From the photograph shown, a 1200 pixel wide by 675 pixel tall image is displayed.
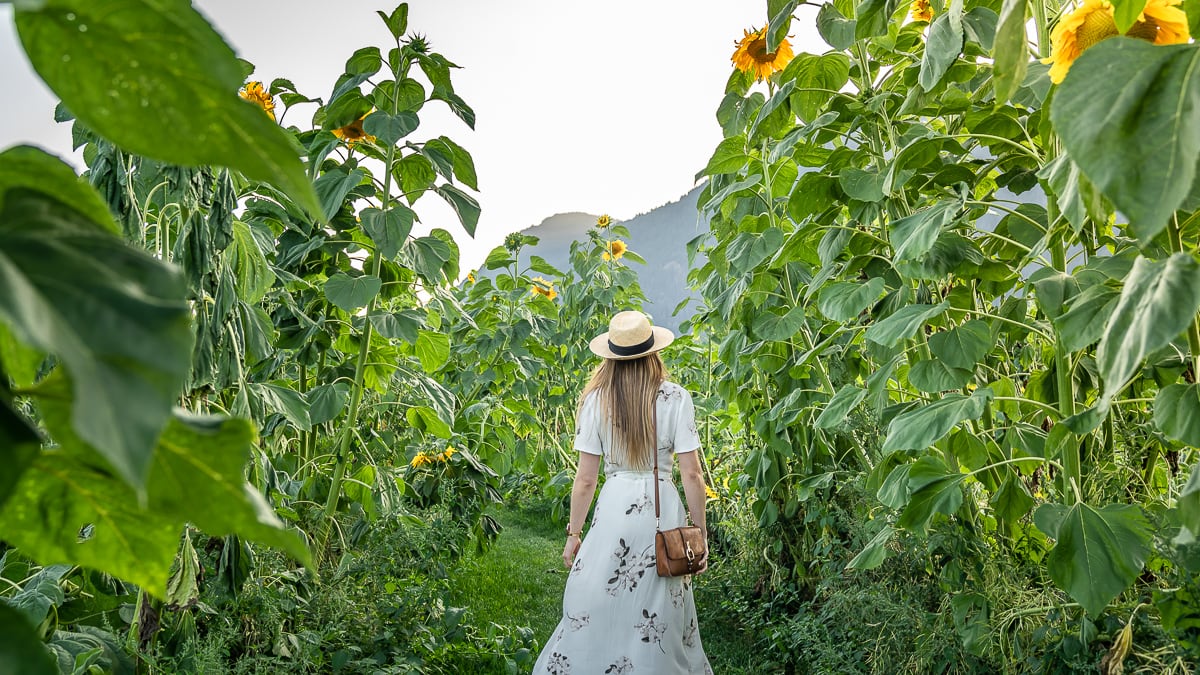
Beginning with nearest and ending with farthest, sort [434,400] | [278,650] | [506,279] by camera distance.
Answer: [278,650]
[434,400]
[506,279]

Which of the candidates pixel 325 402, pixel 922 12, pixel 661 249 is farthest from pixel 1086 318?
pixel 661 249

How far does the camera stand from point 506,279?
20.1ft

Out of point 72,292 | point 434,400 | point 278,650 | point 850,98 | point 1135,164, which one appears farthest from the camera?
point 434,400

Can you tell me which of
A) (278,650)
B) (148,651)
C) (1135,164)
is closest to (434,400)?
(278,650)

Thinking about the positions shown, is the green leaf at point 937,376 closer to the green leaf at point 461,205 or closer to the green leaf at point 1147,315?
the green leaf at point 1147,315

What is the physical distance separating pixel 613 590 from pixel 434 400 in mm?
991

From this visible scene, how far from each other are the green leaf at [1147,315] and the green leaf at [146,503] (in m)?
0.55

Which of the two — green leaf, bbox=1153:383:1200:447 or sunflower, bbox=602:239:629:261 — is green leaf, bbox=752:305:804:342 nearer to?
green leaf, bbox=1153:383:1200:447

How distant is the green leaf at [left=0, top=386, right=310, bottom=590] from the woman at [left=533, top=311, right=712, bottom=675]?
9.54 ft

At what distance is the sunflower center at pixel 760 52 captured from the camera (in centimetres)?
283

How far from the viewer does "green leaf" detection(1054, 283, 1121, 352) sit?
46.6 inches

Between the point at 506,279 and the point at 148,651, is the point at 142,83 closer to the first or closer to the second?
the point at 148,651

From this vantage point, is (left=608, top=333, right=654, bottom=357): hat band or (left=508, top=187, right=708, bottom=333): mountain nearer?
(left=608, top=333, right=654, bottom=357): hat band

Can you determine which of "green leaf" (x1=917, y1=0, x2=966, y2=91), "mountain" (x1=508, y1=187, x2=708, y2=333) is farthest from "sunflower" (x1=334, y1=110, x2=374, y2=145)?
"mountain" (x1=508, y1=187, x2=708, y2=333)
